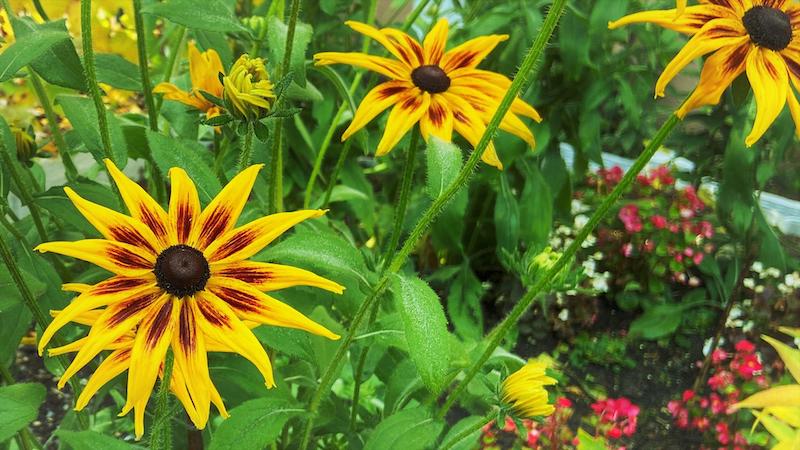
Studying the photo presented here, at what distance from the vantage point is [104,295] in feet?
1.43

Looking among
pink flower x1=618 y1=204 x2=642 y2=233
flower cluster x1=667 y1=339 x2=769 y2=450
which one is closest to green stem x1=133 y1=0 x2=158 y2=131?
flower cluster x1=667 y1=339 x2=769 y2=450

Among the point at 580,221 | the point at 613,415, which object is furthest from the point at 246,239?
the point at 580,221

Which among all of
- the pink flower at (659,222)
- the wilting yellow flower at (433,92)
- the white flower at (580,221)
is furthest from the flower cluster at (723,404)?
the wilting yellow flower at (433,92)

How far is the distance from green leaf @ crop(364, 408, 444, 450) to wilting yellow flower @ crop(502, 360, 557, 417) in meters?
0.08

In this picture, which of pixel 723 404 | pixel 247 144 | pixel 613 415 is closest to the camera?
pixel 247 144

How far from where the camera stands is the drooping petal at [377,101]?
62 cm

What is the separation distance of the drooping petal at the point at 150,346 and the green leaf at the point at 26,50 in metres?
0.20

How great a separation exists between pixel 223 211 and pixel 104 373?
14 cm

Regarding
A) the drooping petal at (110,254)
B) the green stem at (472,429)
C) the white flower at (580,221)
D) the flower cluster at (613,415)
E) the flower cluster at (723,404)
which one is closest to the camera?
the drooping petal at (110,254)

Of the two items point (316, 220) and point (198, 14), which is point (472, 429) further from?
point (198, 14)

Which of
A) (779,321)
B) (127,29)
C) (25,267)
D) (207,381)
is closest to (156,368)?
(207,381)

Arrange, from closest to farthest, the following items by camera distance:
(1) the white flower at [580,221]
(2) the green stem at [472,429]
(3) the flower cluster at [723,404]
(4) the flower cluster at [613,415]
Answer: (2) the green stem at [472,429], (4) the flower cluster at [613,415], (3) the flower cluster at [723,404], (1) the white flower at [580,221]

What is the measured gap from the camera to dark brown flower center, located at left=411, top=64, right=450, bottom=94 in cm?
65

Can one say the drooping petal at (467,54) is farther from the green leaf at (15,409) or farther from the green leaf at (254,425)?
the green leaf at (15,409)
